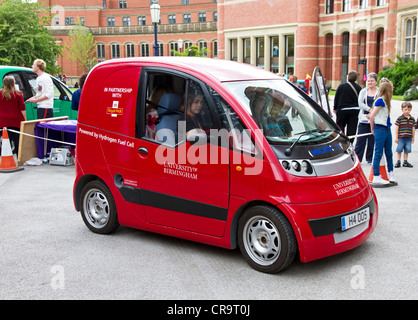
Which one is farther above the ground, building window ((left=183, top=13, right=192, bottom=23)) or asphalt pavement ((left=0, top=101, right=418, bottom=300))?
building window ((left=183, top=13, right=192, bottom=23))

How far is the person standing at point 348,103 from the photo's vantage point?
1126 cm

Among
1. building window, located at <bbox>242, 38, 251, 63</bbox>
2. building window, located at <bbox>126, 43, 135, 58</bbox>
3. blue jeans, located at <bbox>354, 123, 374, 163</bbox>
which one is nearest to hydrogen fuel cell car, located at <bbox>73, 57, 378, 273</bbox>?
blue jeans, located at <bbox>354, 123, 374, 163</bbox>

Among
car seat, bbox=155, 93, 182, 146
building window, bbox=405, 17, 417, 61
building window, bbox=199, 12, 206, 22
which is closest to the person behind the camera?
car seat, bbox=155, 93, 182, 146

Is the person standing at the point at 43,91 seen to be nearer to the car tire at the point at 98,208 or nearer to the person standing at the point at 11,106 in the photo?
the person standing at the point at 11,106

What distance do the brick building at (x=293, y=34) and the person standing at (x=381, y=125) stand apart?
3599cm

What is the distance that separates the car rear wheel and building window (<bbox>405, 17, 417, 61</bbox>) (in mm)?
41366

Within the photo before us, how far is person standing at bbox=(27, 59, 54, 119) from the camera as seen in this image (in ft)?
37.9

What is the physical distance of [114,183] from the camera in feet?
18.7

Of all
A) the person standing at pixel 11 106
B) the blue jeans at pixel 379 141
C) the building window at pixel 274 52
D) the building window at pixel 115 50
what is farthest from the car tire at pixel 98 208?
the building window at pixel 115 50

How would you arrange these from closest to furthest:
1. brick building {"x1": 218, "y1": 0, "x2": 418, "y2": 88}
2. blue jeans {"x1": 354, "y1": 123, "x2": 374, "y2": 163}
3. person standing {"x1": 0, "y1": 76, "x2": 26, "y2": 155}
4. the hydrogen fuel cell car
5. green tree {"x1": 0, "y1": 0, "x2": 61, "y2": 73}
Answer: the hydrogen fuel cell car
blue jeans {"x1": 354, "y1": 123, "x2": 374, "y2": 163}
person standing {"x1": 0, "y1": 76, "x2": 26, "y2": 155}
green tree {"x1": 0, "y1": 0, "x2": 61, "y2": 73}
brick building {"x1": 218, "y1": 0, "x2": 418, "y2": 88}

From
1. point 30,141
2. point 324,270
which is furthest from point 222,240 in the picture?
point 30,141

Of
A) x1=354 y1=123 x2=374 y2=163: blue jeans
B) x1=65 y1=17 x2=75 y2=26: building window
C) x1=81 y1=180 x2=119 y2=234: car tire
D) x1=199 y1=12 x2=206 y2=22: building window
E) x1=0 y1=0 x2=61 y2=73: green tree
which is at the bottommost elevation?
x1=81 y1=180 x2=119 y2=234: car tire

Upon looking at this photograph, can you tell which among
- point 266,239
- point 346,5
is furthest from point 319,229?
point 346,5

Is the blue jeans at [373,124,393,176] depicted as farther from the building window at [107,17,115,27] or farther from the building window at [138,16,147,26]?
the building window at [107,17,115,27]
